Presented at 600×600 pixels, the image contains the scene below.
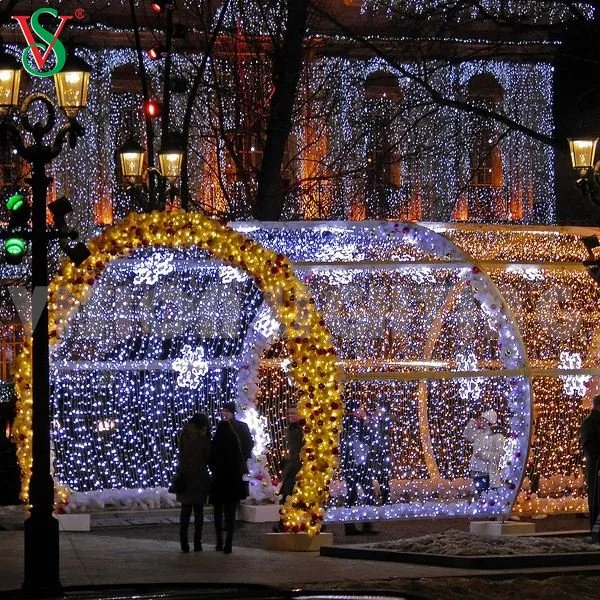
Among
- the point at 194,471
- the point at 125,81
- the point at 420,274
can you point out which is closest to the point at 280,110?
the point at 420,274

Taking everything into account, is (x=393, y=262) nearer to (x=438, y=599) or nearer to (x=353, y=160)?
(x=438, y=599)

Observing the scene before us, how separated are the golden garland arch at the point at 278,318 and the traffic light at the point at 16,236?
10.2 feet

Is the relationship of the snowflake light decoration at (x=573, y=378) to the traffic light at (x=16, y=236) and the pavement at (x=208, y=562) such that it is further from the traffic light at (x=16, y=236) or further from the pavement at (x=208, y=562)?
the traffic light at (x=16, y=236)

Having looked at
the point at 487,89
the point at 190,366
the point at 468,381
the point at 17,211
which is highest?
the point at 487,89

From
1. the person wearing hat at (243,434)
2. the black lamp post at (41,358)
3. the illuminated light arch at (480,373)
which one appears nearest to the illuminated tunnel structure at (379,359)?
the illuminated light arch at (480,373)

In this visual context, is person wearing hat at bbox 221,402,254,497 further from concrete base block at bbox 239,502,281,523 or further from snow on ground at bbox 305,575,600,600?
snow on ground at bbox 305,575,600,600

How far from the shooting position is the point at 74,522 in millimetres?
22062

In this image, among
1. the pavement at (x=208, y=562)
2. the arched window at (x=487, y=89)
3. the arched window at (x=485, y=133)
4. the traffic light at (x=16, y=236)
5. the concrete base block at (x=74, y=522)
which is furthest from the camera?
the arched window at (x=487, y=89)

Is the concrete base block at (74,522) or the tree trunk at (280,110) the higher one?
the tree trunk at (280,110)

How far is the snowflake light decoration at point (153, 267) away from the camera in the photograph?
21.4 meters

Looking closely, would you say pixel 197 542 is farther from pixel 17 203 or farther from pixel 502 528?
pixel 17 203

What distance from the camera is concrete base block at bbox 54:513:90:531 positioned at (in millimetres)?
21969

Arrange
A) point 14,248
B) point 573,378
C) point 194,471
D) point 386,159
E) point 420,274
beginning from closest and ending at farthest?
point 14,248
point 194,471
point 420,274
point 573,378
point 386,159

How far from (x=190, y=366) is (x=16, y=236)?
6.90 meters
